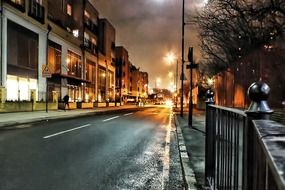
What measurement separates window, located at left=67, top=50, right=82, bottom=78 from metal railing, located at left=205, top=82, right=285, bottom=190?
43482mm

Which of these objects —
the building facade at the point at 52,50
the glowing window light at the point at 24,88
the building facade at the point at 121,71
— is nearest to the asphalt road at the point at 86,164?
the building facade at the point at 52,50

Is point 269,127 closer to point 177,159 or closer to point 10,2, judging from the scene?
point 177,159

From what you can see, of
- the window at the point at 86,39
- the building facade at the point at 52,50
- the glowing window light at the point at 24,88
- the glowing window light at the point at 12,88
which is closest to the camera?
the glowing window light at the point at 12,88

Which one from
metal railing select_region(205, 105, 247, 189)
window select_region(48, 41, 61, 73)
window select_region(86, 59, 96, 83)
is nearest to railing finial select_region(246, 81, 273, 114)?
metal railing select_region(205, 105, 247, 189)

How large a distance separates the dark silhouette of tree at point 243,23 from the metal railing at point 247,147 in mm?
14624

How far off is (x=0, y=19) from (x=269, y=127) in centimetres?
2884

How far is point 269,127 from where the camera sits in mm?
2219

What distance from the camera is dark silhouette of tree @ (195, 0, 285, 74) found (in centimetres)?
1969

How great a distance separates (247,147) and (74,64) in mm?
49763

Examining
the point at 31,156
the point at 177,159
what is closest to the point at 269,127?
the point at 177,159

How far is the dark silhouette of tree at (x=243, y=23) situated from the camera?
1969 centimetres

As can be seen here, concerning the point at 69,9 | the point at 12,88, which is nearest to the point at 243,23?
the point at 12,88

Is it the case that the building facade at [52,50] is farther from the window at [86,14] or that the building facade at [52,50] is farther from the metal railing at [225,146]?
the metal railing at [225,146]

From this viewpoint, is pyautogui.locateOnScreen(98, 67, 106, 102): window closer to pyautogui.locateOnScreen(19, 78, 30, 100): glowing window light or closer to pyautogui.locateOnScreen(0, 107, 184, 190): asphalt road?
pyautogui.locateOnScreen(19, 78, 30, 100): glowing window light
